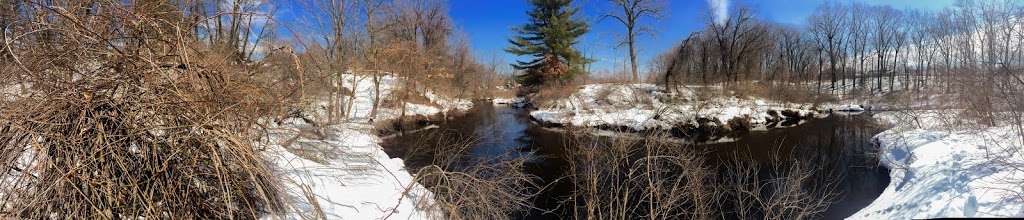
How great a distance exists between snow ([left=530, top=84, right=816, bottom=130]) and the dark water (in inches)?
57.1

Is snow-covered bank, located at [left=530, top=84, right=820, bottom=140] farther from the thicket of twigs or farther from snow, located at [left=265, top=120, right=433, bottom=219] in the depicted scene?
snow, located at [left=265, top=120, right=433, bottom=219]

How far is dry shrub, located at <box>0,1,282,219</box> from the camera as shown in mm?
2812

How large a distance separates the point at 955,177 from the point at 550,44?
105 feet

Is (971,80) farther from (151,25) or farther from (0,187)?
(0,187)

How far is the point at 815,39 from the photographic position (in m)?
44.8

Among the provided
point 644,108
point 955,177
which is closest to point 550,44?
point 644,108

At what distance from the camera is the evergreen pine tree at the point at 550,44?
3712cm

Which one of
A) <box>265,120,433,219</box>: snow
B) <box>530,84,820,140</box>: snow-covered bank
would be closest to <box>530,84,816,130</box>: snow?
<box>530,84,820,140</box>: snow-covered bank

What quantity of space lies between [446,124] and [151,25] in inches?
726

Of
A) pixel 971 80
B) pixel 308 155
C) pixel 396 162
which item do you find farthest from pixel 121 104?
pixel 971 80

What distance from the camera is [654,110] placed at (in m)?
20.8

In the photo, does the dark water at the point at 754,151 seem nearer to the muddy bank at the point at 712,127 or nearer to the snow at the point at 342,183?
the muddy bank at the point at 712,127

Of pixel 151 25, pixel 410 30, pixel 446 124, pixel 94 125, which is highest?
pixel 410 30

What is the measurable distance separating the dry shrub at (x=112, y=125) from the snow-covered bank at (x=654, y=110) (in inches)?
482
